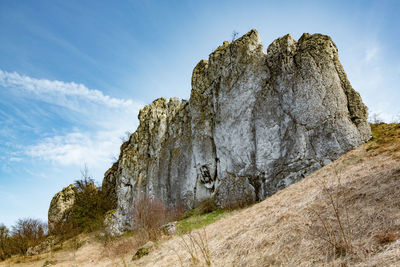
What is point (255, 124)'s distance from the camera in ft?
60.7

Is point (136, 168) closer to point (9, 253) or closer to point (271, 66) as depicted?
point (9, 253)

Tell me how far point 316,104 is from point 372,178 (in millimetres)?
9935

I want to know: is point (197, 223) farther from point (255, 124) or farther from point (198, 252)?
point (255, 124)

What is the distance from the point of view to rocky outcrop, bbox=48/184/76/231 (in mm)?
35844

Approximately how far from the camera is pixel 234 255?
16.5ft

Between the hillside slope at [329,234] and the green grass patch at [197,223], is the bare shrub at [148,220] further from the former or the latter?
the hillside slope at [329,234]

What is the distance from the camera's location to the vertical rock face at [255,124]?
15039 millimetres

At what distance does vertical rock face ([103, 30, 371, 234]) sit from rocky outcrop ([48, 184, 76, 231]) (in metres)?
13.1

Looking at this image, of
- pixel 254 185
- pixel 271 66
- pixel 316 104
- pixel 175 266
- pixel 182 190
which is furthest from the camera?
pixel 182 190

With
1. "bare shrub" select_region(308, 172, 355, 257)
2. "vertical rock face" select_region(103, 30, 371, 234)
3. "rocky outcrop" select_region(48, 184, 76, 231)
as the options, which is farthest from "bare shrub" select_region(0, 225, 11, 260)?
"bare shrub" select_region(308, 172, 355, 257)

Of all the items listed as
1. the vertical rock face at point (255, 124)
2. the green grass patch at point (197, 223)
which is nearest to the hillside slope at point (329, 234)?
the green grass patch at point (197, 223)

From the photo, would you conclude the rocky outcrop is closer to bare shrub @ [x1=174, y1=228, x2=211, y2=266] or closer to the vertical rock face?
the vertical rock face

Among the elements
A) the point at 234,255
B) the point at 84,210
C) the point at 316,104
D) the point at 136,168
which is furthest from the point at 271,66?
the point at 84,210

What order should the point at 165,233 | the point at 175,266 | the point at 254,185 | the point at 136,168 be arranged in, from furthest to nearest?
the point at 136,168, the point at 254,185, the point at 165,233, the point at 175,266
